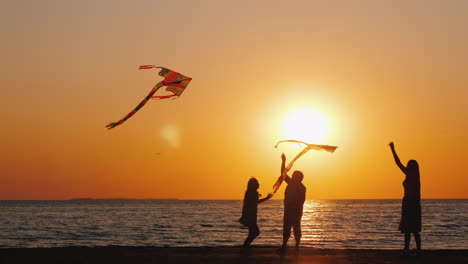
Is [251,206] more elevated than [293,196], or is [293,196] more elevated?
[293,196]

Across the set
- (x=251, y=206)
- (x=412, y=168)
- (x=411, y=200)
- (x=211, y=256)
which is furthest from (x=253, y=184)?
(x=412, y=168)

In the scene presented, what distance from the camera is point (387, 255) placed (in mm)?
17844

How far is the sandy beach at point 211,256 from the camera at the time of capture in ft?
54.0

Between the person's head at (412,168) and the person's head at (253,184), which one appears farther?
the person's head at (253,184)

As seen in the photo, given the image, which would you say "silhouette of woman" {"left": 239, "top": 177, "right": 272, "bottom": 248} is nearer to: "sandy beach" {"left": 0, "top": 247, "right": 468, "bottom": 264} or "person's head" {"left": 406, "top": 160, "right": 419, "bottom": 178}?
"sandy beach" {"left": 0, "top": 247, "right": 468, "bottom": 264}

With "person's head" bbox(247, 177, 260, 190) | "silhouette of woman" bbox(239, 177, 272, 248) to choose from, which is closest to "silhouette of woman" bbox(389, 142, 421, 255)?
"silhouette of woman" bbox(239, 177, 272, 248)

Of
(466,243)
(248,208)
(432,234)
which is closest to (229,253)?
(248,208)

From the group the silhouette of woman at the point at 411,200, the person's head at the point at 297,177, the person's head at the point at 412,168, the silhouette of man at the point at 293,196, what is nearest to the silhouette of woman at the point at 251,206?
the silhouette of man at the point at 293,196

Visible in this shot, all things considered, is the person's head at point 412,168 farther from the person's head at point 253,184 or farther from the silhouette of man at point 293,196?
the person's head at point 253,184

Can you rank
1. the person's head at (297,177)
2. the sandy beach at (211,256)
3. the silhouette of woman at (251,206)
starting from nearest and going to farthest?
the sandy beach at (211,256)
the person's head at (297,177)
the silhouette of woman at (251,206)

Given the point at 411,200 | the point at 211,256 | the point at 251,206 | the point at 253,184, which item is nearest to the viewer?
the point at 411,200

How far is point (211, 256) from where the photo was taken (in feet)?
A: 57.4

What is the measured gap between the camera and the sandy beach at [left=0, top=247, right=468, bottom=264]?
54.0 ft

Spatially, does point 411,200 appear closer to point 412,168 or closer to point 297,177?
point 412,168
